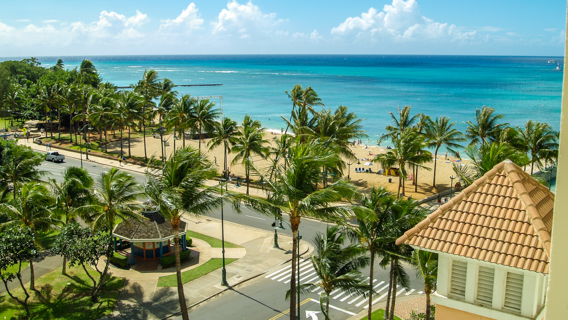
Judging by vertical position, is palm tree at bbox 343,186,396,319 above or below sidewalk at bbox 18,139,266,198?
above

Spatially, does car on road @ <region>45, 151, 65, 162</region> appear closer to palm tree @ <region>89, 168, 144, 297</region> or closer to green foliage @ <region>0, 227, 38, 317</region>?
palm tree @ <region>89, 168, 144, 297</region>

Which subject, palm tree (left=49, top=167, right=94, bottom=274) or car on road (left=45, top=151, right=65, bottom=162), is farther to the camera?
car on road (left=45, top=151, right=65, bottom=162)

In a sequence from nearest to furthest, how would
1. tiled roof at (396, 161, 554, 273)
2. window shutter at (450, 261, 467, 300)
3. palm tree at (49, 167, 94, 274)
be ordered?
1. tiled roof at (396, 161, 554, 273)
2. window shutter at (450, 261, 467, 300)
3. palm tree at (49, 167, 94, 274)

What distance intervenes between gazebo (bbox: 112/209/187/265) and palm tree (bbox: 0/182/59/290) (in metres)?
5.20

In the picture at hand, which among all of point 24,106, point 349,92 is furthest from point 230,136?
point 349,92


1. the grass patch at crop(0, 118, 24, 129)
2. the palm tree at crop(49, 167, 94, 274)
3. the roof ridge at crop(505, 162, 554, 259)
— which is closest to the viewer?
the roof ridge at crop(505, 162, 554, 259)

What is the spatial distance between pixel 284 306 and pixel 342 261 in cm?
729

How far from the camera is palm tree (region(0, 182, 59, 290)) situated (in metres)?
25.7

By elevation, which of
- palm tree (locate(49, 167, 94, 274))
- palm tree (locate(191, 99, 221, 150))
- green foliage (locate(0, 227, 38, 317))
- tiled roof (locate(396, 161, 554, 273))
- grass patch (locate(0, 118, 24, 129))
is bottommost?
grass patch (locate(0, 118, 24, 129))

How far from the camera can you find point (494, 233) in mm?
9250

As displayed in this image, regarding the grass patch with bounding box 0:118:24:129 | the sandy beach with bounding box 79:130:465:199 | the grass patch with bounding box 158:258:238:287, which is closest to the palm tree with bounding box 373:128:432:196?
the sandy beach with bounding box 79:130:465:199

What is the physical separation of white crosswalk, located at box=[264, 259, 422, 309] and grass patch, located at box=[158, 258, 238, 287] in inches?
151

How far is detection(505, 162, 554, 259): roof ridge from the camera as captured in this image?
8.24 m

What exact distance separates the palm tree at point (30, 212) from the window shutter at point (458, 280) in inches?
942
